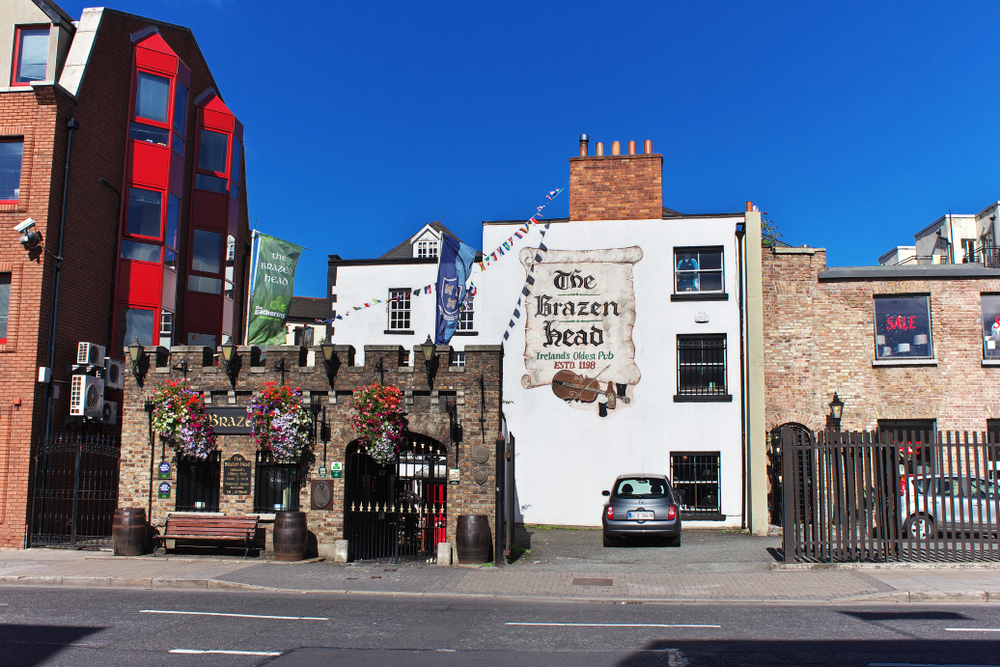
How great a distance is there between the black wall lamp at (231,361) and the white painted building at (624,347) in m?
7.48

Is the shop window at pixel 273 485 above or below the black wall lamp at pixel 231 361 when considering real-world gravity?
below

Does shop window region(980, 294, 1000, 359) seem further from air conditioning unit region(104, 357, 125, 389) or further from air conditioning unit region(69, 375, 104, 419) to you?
air conditioning unit region(69, 375, 104, 419)

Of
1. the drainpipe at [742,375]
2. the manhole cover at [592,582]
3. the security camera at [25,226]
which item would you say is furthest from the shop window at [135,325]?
the drainpipe at [742,375]

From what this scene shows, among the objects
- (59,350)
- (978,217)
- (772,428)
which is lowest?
(772,428)

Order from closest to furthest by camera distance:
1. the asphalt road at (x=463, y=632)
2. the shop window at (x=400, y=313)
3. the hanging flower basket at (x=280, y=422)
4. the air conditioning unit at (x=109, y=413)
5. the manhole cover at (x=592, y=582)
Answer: the asphalt road at (x=463, y=632), the manhole cover at (x=592, y=582), the hanging flower basket at (x=280, y=422), the air conditioning unit at (x=109, y=413), the shop window at (x=400, y=313)

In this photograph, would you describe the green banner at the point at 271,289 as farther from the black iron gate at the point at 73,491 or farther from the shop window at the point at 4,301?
the shop window at the point at 4,301

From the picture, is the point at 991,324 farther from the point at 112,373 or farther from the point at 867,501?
the point at 112,373

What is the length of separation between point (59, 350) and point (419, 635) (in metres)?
12.7

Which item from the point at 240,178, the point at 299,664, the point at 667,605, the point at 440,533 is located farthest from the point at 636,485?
the point at 240,178

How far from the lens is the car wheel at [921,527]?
13.8 meters

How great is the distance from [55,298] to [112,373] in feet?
6.86

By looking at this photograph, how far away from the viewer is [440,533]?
599 inches

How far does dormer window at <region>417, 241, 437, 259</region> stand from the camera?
34.2 meters

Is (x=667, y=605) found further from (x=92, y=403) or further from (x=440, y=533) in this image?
(x=92, y=403)
